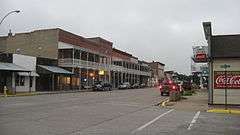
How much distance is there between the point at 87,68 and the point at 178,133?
5806 centimetres

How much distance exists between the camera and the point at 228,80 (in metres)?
28.8

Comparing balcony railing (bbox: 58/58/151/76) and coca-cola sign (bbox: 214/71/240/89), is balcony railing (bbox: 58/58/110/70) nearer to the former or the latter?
balcony railing (bbox: 58/58/151/76)

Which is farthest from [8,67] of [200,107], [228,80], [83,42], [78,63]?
[83,42]

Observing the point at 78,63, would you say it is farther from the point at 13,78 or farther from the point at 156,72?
the point at 156,72

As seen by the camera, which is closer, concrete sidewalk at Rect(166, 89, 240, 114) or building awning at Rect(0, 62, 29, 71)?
concrete sidewalk at Rect(166, 89, 240, 114)

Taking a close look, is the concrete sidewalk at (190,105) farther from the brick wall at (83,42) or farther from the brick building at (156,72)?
the brick building at (156,72)

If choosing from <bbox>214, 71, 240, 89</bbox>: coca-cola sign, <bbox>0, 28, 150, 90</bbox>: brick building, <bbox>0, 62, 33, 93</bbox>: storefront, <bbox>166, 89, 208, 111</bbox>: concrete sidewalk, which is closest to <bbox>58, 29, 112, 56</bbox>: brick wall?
<bbox>0, 28, 150, 90</bbox>: brick building

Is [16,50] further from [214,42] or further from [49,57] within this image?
[214,42]

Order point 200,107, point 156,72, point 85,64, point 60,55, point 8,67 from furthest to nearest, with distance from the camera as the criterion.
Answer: point 156,72, point 85,64, point 60,55, point 8,67, point 200,107

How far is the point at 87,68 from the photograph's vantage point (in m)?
70.6

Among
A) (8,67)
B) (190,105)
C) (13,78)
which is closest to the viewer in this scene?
(190,105)

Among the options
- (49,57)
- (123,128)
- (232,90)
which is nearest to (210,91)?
(232,90)

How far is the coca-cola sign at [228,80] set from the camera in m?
28.7

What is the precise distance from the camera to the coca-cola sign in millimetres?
28672
